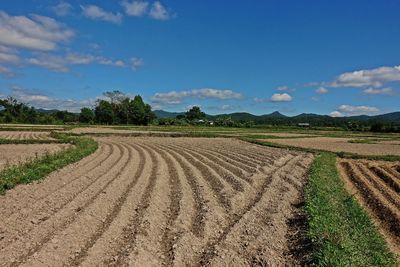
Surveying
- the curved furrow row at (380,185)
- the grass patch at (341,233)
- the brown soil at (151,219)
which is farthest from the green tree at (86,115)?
the grass patch at (341,233)

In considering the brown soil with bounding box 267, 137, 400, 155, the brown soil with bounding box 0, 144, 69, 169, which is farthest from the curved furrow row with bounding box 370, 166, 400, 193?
the brown soil with bounding box 0, 144, 69, 169

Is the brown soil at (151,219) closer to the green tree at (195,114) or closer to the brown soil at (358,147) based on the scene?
the brown soil at (358,147)

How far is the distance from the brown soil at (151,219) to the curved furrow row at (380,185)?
3035 mm

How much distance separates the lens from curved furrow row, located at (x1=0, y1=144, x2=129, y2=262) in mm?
7129

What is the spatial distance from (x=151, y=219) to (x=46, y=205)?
128 inches

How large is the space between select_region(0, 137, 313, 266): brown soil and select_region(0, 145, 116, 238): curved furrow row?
0.08ft

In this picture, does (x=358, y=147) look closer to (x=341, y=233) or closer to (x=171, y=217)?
(x=341, y=233)

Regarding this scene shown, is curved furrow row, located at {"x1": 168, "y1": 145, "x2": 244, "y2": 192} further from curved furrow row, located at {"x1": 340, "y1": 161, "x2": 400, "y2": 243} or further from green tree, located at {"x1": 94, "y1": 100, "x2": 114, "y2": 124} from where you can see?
green tree, located at {"x1": 94, "y1": 100, "x2": 114, "y2": 124}

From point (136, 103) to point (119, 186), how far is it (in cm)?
9350

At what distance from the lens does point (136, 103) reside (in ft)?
345

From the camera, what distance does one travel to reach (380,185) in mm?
16172

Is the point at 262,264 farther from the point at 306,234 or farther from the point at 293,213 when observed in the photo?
the point at 293,213

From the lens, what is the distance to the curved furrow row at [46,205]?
8930mm

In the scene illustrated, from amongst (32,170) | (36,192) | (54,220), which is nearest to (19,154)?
(32,170)
